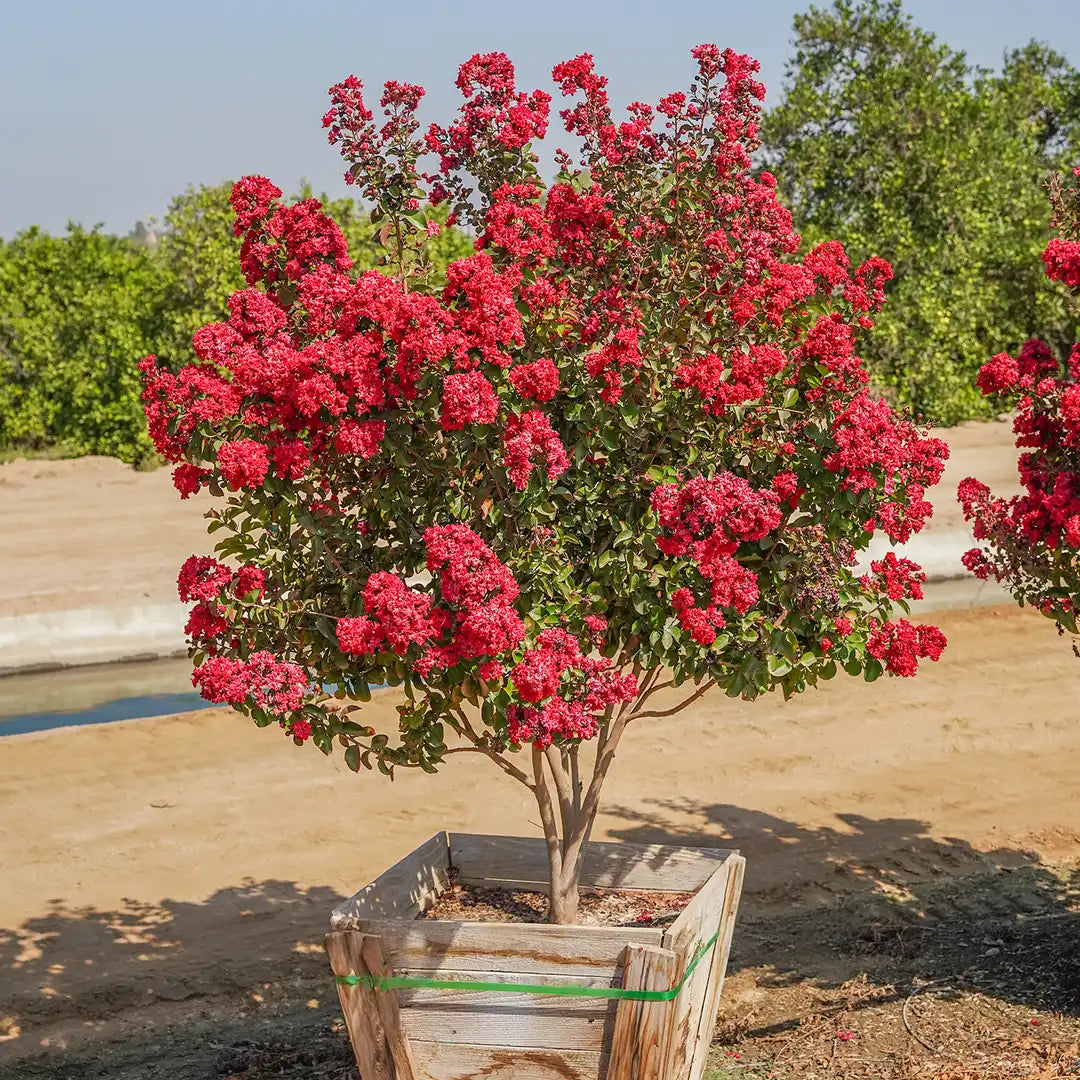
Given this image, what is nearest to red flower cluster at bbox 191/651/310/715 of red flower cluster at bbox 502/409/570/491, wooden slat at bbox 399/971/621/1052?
red flower cluster at bbox 502/409/570/491

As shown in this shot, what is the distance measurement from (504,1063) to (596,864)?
4.35ft

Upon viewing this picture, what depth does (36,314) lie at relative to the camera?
2462 cm

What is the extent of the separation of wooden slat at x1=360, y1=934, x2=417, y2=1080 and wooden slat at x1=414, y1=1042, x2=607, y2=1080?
0.04 m

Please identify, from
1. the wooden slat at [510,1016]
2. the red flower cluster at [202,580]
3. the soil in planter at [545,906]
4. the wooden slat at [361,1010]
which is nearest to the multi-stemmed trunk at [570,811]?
the soil in planter at [545,906]

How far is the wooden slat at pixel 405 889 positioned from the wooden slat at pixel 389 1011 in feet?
0.54

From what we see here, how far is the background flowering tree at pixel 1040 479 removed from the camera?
5.47 metres

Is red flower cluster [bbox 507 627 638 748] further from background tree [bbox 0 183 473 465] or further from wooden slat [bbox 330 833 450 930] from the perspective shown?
background tree [bbox 0 183 473 465]

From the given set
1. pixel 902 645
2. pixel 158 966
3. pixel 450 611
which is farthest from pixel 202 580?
pixel 158 966

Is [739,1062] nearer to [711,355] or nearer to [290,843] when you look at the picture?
[711,355]

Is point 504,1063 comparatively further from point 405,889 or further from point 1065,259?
point 1065,259

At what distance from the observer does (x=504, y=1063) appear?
189 inches

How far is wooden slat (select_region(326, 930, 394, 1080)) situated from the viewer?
192 inches

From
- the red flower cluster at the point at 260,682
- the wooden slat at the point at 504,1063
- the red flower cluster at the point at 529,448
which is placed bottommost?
the wooden slat at the point at 504,1063

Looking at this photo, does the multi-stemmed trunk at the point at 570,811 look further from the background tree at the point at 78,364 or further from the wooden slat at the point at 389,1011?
the background tree at the point at 78,364
